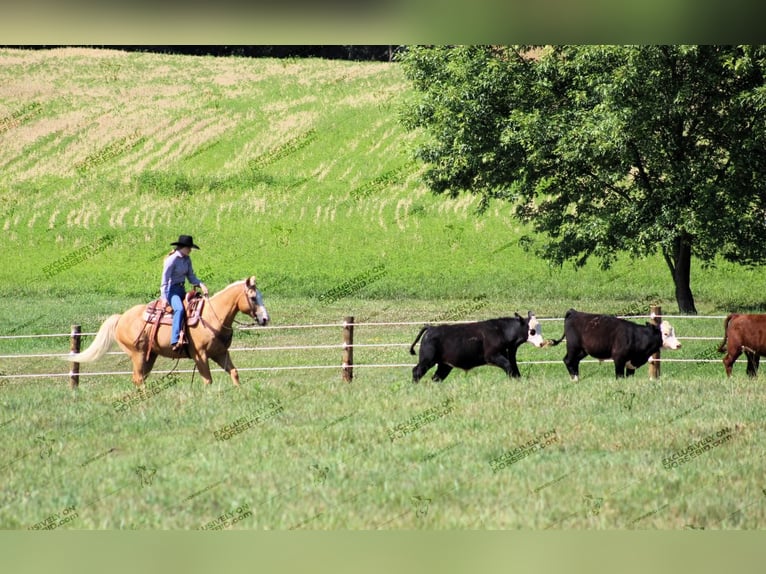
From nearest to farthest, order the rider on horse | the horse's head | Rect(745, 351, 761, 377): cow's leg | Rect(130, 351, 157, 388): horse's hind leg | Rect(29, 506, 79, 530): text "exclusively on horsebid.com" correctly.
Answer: Rect(29, 506, 79, 530): text "exclusively on horsebid.com"
the rider on horse
the horse's head
Rect(130, 351, 157, 388): horse's hind leg
Rect(745, 351, 761, 377): cow's leg

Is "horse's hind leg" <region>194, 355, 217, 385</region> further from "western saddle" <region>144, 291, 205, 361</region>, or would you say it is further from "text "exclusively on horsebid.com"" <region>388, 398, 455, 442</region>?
"text "exclusively on horsebid.com"" <region>388, 398, 455, 442</region>

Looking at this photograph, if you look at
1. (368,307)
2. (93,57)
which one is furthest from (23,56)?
(368,307)

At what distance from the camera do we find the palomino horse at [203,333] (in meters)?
16.1

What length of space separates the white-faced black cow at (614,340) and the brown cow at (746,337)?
4.55ft

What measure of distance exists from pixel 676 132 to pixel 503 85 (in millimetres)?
A: 5250

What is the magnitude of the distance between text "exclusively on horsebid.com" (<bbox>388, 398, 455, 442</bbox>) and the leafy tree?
14536 millimetres

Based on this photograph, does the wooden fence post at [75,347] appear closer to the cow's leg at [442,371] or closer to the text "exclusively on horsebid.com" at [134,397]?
the text "exclusively on horsebid.com" at [134,397]

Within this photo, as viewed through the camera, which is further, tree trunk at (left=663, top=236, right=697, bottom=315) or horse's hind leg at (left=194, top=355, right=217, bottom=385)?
tree trunk at (left=663, top=236, right=697, bottom=315)

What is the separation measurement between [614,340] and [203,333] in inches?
268

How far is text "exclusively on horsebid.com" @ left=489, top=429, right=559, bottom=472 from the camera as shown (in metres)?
10.2

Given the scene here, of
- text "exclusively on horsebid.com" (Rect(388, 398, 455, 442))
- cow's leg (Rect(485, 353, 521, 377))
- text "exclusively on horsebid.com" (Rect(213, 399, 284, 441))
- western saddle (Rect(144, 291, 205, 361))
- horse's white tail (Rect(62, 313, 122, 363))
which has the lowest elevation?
text "exclusively on horsebid.com" (Rect(213, 399, 284, 441))

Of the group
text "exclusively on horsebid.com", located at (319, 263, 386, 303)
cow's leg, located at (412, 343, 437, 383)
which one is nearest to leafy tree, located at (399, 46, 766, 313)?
text "exclusively on horsebid.com", located at (319, 263, 386, 303)

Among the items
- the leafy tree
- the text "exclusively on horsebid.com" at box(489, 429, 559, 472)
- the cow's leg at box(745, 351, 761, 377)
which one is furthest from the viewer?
the leafy tree

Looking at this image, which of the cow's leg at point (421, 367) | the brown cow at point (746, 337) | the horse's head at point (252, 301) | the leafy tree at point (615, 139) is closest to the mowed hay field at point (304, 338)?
the cow's leg at point (421, 367)
